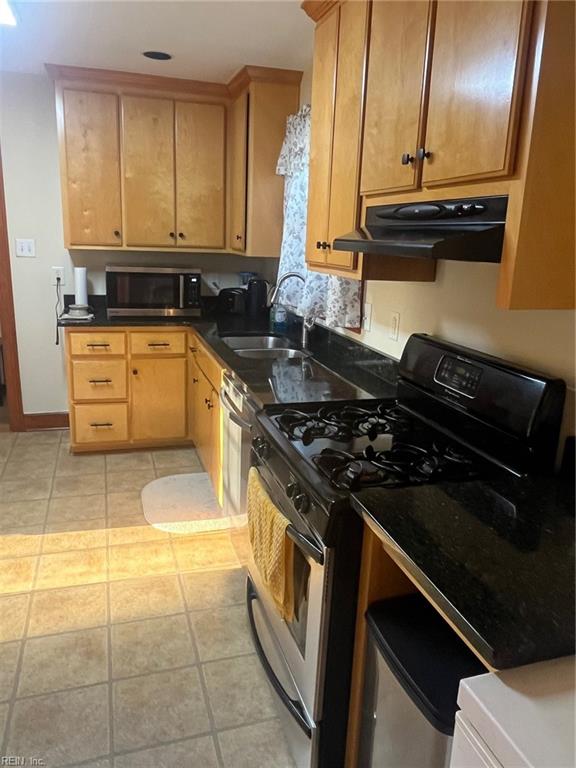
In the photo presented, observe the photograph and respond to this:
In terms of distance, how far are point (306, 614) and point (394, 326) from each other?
117cm

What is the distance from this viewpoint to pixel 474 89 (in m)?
1.28

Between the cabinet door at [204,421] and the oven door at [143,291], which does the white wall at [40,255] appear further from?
the cabinet door at [204,421]

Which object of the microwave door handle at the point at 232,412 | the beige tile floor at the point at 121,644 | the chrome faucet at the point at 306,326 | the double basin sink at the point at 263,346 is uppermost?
the chrome faucet at the point at 306,326

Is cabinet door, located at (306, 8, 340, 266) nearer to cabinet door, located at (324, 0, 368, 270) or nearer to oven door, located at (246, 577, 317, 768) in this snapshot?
cabinet door, located at (324, 0, 368, 270)

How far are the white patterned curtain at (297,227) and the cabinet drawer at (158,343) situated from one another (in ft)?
2.67

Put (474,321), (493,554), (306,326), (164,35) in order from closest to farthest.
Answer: (493,554), (474,321), (164,35), (306,326)

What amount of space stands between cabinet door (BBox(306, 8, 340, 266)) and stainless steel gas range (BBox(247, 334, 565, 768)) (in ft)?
2.18

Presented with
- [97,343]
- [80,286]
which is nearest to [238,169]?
[80,286]

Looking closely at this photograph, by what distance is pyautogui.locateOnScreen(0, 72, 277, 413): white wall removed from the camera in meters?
3.65

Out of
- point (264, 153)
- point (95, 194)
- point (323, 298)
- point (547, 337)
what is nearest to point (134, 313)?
point (95, 194)

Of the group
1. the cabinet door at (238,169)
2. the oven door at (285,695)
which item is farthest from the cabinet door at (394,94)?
the cabinet door at (238,169)

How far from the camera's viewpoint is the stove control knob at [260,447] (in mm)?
1777

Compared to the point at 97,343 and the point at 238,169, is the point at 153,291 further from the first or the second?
the point at 238,169

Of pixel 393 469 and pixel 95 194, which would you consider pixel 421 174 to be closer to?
pixel 393 469
